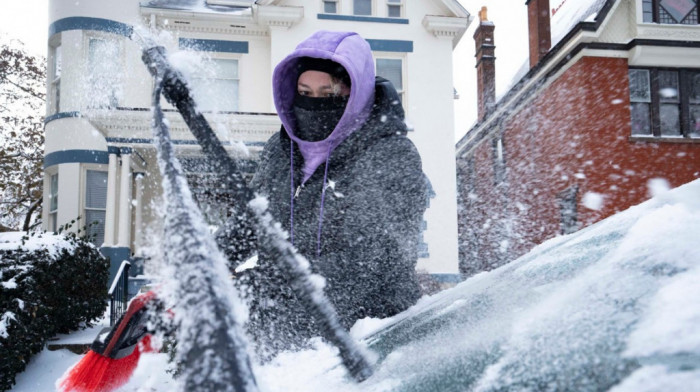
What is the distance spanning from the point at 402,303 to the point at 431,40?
11942mm

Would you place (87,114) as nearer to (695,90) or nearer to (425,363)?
(425,363)

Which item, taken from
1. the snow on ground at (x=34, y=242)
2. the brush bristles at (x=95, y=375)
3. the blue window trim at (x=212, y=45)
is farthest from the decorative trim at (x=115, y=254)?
the brush bristles at (x=95, y=375)

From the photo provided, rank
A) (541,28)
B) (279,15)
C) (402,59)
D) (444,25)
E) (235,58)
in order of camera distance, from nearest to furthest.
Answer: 1. (279,15)
2. (235,58)
3. (444,25)
4. (402,59)
5. (541,28)

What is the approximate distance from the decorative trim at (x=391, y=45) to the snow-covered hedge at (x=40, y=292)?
822 centimetres

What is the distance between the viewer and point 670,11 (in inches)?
535

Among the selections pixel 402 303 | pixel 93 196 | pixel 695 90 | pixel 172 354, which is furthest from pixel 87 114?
pixel 695 90

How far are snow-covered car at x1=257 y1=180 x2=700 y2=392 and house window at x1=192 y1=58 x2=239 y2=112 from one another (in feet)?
38.3

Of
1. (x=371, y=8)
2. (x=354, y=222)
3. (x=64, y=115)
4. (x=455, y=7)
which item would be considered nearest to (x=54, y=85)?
(x=64, y=115)

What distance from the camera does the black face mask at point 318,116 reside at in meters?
2.15

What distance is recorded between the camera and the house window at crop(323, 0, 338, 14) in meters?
12.8

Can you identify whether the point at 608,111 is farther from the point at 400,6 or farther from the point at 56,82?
the point at 56,82

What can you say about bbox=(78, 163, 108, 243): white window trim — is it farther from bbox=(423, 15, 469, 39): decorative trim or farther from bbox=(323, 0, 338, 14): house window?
bbox=(423, 15, 469, 39): decorative trim

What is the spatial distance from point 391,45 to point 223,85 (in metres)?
4.09

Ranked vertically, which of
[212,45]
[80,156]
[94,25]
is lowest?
[80,156]
